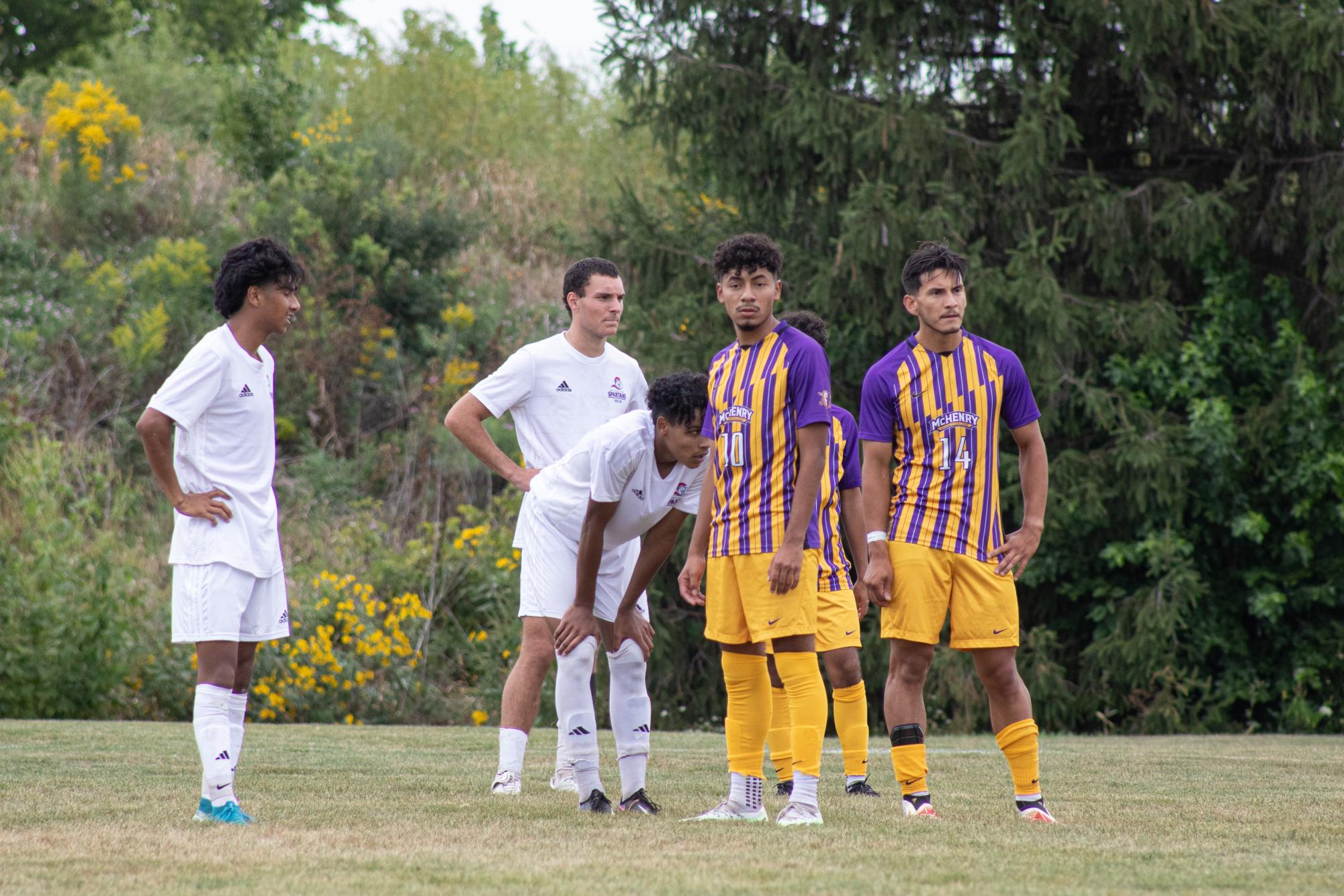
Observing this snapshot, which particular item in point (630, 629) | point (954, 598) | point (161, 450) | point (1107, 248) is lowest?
point (630, 629)

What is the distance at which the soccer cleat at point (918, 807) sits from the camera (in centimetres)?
529

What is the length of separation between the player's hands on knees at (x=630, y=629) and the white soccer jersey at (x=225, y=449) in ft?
4.05

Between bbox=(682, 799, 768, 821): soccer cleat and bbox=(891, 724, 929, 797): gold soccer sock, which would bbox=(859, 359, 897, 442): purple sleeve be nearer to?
bbox=(891, 724, 929, 797): gold soccer sock

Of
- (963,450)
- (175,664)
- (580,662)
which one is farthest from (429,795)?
(175,664)

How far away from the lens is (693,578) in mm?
5414

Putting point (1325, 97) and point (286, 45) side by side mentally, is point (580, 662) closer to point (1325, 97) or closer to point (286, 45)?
point (1325, 97)

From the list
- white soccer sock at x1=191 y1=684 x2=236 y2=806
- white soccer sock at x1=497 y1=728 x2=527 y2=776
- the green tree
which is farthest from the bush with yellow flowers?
white soccer sock at x1=191 y1=684 x2=236 y2=806

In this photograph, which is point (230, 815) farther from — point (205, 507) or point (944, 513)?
point (944, 513)

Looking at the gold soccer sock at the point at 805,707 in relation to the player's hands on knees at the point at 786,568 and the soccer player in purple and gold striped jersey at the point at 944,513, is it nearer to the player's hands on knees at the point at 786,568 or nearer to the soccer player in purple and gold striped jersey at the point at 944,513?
the player's hands on knees at the point at 786,568

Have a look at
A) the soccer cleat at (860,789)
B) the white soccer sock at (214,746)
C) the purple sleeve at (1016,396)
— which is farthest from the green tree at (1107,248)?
the white soccer sock at (214,746)

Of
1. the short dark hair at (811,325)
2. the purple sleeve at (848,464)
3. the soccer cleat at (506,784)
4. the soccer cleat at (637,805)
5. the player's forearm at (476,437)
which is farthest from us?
the short dark hair at (811,325)

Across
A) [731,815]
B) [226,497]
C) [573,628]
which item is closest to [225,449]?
[226,497]

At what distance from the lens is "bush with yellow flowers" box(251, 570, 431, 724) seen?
39.7ft

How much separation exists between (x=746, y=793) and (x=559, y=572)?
119cm
